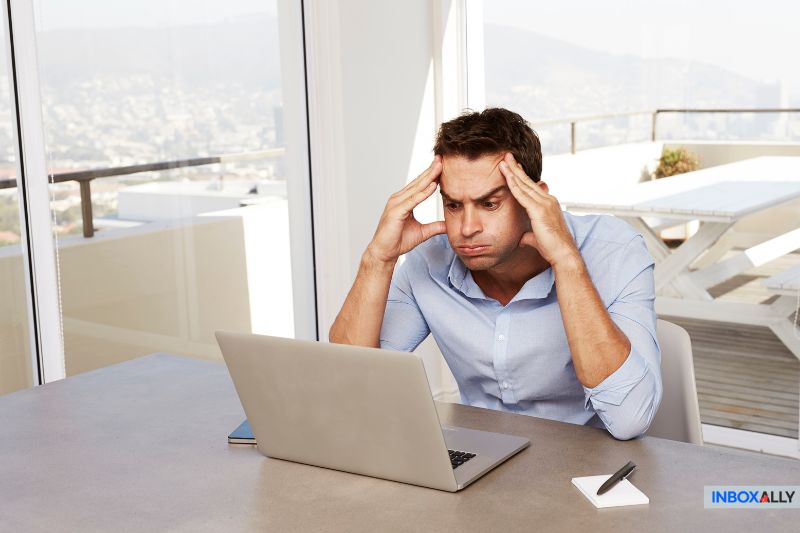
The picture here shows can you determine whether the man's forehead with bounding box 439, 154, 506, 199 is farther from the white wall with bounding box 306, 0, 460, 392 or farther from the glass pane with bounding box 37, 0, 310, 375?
the white wall with bounding box 306, 0, 460, 392

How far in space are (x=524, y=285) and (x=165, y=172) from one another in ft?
5.60

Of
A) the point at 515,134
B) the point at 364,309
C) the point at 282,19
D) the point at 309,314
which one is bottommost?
the point at 309,314

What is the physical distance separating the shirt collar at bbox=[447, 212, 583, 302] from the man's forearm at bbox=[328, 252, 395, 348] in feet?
0.45

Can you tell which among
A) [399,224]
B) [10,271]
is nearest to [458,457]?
[399,224]

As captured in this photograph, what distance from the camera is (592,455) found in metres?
1.57

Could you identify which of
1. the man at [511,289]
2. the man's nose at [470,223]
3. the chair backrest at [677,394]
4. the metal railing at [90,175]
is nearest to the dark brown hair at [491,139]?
the man at [511,289]

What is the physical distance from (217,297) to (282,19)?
1072mm

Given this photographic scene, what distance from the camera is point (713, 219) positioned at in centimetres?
356

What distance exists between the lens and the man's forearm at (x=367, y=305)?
2074 mm

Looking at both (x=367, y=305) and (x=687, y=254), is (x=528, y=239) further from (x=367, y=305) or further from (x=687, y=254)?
(x=687, y=254)

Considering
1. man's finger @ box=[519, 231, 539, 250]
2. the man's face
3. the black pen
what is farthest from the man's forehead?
the black pen

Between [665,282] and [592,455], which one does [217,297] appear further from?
[592,455]

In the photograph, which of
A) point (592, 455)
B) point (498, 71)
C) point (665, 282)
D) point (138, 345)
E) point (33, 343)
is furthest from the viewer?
point (498, 71)

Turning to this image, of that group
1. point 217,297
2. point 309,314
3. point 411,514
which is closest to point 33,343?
point 217,297
